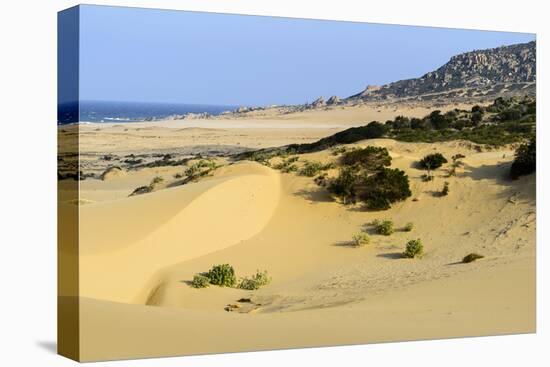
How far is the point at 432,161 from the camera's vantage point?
17.9 meters

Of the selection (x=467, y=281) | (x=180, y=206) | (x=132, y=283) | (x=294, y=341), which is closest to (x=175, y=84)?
(x=180, y=206)

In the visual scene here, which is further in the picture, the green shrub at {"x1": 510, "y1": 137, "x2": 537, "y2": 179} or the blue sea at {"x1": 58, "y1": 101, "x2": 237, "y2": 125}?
the green shrub at {"x1": 510, "y1": 137, "x2": 537, "y2": 179}

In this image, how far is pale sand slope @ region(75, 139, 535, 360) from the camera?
14109 millimetres

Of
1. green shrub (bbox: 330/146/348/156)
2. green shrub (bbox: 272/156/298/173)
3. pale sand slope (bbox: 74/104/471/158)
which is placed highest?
pale sand slope (bbox: 74/104/471/158)

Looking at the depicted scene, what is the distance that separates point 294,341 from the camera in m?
14.9

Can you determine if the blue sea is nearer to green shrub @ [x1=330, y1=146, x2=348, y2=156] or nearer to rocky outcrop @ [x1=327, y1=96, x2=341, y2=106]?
rocky outcrop @ [x1=327, y1=96, x2=341, y2=106]

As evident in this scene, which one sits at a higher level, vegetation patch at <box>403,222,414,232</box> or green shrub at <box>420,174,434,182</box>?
green shrub at <box>420,174,434,182</box>

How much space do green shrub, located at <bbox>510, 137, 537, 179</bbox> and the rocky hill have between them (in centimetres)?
93

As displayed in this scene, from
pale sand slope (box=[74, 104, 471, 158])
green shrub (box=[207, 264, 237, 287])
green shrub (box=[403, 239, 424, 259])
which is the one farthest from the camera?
green shrub (box=[403, 239, 424, 259])

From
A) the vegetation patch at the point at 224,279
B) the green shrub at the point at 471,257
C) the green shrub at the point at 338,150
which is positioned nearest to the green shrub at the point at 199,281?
the vegetation patch at the point at 224,279

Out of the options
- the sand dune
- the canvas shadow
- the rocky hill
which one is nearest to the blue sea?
the sand dune

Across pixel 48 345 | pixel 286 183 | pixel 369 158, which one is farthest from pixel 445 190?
pixel 48 345

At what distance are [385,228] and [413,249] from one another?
1.90 feet

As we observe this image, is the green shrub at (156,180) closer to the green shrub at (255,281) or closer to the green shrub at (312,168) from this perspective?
the green shrub at (255,281)
